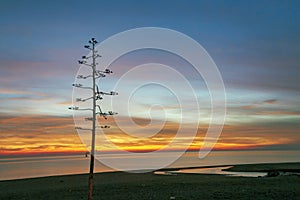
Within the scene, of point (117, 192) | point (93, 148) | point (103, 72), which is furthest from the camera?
point (117, 192)

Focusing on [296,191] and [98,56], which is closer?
[98,56]

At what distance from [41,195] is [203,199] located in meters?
13.4

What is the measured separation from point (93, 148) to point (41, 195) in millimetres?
18126

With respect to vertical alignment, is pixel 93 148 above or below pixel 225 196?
above

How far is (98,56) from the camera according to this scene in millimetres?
15219

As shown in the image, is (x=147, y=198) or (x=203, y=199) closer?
(x=203, y=199)

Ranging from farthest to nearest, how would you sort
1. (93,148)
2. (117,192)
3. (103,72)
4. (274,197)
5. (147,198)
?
(117,192)
(147,198)
(274,197)
(103,72)
(93,148)

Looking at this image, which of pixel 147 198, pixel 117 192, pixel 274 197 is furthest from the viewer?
pixel 117 192

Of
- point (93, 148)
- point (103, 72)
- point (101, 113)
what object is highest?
point (103, 72)

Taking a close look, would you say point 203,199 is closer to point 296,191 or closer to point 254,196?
point 254,196

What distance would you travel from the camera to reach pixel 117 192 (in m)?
29.8

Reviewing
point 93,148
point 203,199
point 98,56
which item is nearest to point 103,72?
point 98,56

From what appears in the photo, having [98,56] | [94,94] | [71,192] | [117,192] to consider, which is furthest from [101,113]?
[71,192]

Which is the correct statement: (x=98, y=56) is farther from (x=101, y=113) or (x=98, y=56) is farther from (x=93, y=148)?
(x=93, y=148)
